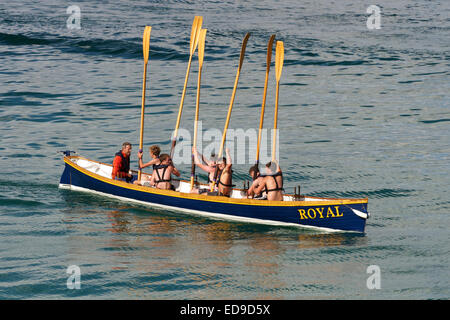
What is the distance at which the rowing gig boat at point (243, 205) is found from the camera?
17109 mm

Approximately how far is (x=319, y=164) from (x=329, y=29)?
23.6m

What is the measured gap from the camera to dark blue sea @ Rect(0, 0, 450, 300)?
1512 cm

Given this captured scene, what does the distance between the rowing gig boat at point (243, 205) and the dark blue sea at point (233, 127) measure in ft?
0.84

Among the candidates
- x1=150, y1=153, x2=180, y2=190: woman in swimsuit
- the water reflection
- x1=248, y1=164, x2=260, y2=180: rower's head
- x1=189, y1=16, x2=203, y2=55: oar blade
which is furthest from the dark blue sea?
x1=189, y1=16, x2=203, y2=55: oar blade

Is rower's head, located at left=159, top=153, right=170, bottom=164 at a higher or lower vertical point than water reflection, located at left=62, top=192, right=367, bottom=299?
higher

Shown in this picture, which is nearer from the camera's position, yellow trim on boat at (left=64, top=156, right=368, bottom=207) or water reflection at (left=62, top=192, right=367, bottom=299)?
water reflection at (left=62, top=192, right=367, bottom=299)

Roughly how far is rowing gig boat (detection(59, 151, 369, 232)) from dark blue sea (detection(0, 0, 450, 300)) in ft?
0.84

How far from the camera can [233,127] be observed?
30.0 m
